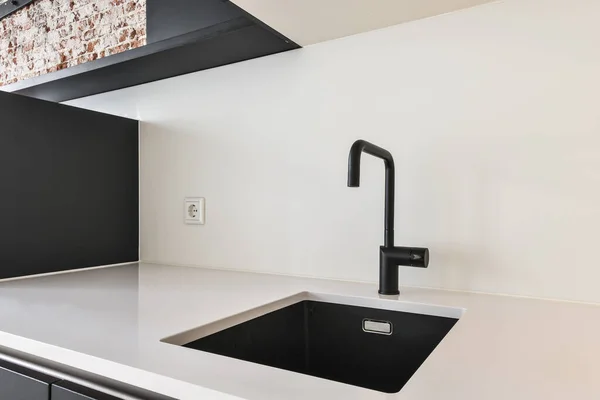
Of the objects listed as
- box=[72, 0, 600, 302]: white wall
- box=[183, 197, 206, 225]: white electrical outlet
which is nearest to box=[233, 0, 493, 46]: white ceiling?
box=[72, 0, 600, 302]: white wall

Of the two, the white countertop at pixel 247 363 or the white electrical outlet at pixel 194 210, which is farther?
the white electrical outlet at pixel 194 210

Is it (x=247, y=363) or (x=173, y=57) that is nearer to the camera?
(x=247, y=363)

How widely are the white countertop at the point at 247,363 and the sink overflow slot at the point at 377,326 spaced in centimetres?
7

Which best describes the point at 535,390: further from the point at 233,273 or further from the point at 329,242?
the point at 233,273

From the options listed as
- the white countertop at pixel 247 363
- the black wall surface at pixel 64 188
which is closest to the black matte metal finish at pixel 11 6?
the black wall surface at pixel 64 188

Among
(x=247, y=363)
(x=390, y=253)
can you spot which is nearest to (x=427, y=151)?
(x=390, y=253)

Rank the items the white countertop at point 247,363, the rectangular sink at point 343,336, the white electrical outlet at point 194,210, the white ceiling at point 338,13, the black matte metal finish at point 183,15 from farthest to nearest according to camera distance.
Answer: the white electrical outlet at point 194,210 < the black matte metal finish at point 183,15 < the white ceiling at point 338,13 < the rectangular sink at point 343,336 < the white countertop at point 247,363

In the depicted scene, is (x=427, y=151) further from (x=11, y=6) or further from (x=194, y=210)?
(x=11, y=6)

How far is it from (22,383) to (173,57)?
39.5 inches

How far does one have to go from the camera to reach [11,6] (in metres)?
2.06

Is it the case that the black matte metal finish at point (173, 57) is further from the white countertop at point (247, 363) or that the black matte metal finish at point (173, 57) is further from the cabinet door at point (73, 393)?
the cabinet door at point (73, 393)

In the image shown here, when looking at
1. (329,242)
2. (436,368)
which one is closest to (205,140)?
(329,242)

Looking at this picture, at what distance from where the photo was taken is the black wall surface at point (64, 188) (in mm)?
1294

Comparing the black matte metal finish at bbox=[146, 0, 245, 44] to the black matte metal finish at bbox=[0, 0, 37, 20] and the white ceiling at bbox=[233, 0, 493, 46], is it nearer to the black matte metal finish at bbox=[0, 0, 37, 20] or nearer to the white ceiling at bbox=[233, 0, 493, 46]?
the white ceiling at bbox=[233, 0, 493, 46]
